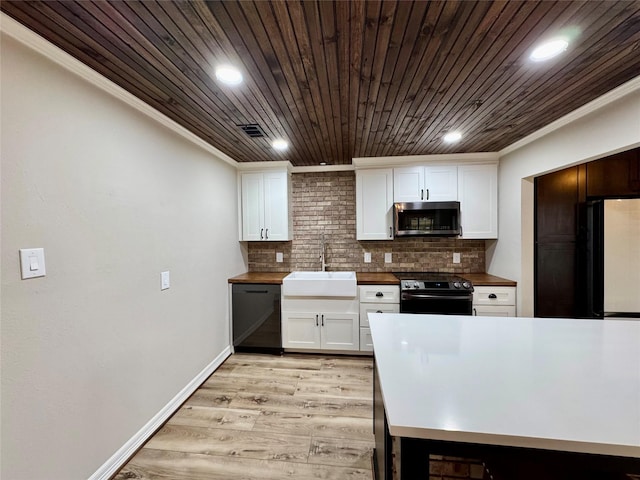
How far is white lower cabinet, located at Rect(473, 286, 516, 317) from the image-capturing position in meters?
2.76

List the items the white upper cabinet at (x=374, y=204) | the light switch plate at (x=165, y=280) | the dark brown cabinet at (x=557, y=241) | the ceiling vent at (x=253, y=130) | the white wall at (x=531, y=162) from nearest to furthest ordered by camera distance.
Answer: the white wall at (x=531, y=162)
the light switch plate at (x=165, y=280)
the ceiling vent at (x=253, y=130)
the dark brown cabinet at (x=557, y=241)
the white upper cabinet at (x=374, y=204)

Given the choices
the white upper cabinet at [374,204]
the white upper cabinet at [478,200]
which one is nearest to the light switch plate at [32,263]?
the white upper cabinet at [374,204]

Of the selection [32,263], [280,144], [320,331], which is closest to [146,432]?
[32,263]

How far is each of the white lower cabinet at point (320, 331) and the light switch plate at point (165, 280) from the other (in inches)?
54.8

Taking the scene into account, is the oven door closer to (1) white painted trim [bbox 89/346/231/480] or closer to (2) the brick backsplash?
(2) the brick backsplash

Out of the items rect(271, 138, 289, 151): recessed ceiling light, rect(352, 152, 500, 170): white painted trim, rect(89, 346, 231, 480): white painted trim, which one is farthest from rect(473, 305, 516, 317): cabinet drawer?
rect(89, 346, 231, 480): white painted trim

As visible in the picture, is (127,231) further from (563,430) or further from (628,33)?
(628,33)

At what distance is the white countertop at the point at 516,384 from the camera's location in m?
0.68

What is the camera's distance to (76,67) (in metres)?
1.35

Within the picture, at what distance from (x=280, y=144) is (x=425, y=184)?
72.1 inches

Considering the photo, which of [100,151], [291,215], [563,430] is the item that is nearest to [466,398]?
[563,430]

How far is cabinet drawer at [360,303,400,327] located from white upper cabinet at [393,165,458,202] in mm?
1312

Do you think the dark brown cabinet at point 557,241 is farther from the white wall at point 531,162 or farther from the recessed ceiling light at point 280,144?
the recessed ceiling light at point 280,144

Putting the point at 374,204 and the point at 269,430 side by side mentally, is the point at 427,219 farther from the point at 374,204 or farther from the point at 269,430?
the point at 269,430
